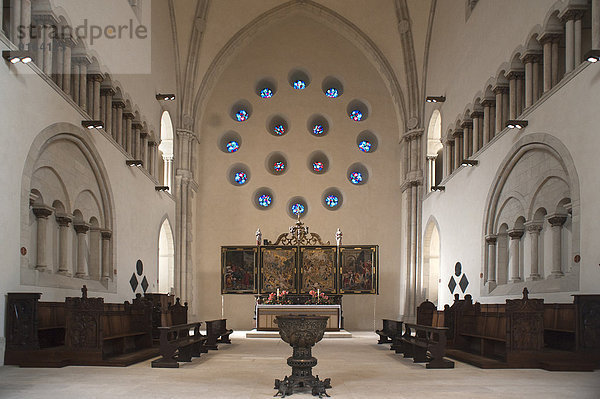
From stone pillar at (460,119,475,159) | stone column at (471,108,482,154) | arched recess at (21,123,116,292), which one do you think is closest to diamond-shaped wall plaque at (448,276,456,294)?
stone pillar at (460,119,475,159)

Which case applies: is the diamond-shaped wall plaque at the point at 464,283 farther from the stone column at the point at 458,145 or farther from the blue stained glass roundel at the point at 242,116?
the blue stained glass roundel at the point at 242,116

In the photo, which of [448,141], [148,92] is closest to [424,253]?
[448,141]

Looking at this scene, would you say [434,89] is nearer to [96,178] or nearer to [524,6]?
[524,6]

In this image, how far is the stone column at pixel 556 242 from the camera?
1475 cm

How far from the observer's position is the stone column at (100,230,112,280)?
1856 cm

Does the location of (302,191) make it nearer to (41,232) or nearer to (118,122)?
(118,122)

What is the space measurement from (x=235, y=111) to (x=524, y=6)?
55.3 feet

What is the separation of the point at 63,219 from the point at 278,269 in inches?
445

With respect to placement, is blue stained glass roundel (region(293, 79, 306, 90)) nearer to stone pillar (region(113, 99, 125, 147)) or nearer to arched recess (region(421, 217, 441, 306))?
arched recess (region(421, 217, 441, 306))

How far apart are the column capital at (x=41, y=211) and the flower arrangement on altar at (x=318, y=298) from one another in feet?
39.1

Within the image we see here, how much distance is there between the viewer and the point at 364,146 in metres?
30.7

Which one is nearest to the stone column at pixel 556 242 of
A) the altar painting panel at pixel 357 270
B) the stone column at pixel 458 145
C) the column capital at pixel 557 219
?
the column capital at pixel 557 219

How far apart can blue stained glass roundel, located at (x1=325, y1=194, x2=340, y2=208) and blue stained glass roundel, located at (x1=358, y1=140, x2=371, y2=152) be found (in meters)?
2.48

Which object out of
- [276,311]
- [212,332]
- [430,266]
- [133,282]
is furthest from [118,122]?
[430,266]
